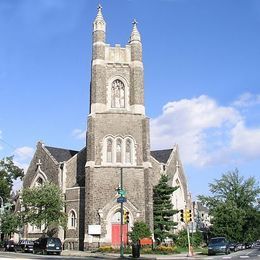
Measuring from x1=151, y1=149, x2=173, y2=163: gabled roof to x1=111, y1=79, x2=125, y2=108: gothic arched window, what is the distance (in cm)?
1354

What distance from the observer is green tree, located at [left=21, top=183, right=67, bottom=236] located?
45.2 meters

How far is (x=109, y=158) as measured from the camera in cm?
4519

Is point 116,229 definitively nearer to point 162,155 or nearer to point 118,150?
point 118,150

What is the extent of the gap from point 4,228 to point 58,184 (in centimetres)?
841

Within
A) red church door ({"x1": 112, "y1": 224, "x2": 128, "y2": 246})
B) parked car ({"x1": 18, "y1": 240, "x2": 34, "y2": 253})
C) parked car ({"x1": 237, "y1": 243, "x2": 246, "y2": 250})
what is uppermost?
red church door ({"x1": 112, "y1": 224, "x2": 128, "y2": 246})

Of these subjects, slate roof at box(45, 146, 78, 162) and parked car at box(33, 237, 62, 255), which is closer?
parked car at box(33, 237, 62, 255)

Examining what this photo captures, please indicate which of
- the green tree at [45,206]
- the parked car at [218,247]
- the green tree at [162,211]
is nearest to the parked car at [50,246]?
the green tree at [45,206]

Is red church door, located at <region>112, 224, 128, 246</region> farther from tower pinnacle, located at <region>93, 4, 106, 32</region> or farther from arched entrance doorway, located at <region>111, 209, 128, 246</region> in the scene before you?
tower pinnacle, located at <region>93, 4, 106, 32</region>

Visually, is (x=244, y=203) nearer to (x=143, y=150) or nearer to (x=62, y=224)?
(x=143, y=150)

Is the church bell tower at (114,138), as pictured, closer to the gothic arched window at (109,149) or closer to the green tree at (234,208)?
the gothic arched window at (109,149)

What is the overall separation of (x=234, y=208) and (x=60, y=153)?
925 inches

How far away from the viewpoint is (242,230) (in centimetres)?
5769

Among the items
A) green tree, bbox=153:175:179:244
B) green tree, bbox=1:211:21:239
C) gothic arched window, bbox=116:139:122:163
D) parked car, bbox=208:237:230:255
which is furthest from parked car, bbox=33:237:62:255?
parked car, bbox=208:237:230:255

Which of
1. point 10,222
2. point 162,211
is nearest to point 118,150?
point 162,211
